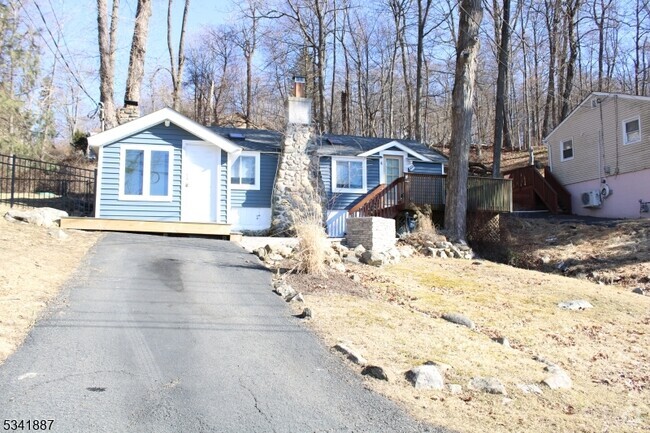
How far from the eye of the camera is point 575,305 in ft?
29.5

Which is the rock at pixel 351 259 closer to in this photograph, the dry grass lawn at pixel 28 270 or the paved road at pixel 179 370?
the paved road at pixel 179 370

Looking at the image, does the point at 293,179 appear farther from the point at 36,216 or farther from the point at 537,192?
the point at 537,192

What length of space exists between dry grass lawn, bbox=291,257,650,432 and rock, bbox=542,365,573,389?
0.27ft

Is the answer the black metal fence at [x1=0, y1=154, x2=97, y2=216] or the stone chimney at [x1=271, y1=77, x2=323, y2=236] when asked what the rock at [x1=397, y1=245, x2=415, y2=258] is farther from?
the black metal fence at [x1=0, y1=154, x2=97, y2=216]

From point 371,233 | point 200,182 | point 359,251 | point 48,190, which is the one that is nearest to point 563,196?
point 371,233

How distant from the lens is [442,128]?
4156 centimetres

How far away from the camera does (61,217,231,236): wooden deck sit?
12.9 meters

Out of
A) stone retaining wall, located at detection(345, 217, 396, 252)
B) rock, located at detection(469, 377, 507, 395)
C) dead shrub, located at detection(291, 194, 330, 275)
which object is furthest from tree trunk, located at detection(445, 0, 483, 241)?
rock, located at detection(469, 377, 507, 395)

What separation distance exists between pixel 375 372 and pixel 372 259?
263 inches

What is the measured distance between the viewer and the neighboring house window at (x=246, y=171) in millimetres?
17158

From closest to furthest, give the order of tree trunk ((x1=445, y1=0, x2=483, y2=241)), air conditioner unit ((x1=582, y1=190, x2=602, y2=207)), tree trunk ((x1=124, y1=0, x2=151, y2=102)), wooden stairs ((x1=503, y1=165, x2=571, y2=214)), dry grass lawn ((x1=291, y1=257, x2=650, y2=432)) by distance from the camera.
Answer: dry grass lawn ((x1=291, y1=257, x2=650, y2=432)) → tree trunk ((x1=445, y1=0, x2=483, y2=241)) → tree trunk ((x1=124, y1=0, x2=151, y2=102)) → air conditioner unit ((x1=582, y1=190, x2=602, y2=207)) → wooden stairs ((x1=503, y1=165, x2=571, y2=214))

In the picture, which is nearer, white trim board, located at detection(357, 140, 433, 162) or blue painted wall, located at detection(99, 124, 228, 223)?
blue painted wall, located at detection(99, 124, 228, 223)

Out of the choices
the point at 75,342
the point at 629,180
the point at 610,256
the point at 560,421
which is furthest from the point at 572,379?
the point at 629,180

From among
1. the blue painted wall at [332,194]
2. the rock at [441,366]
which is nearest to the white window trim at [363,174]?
the blue painted wall at [332,194]
